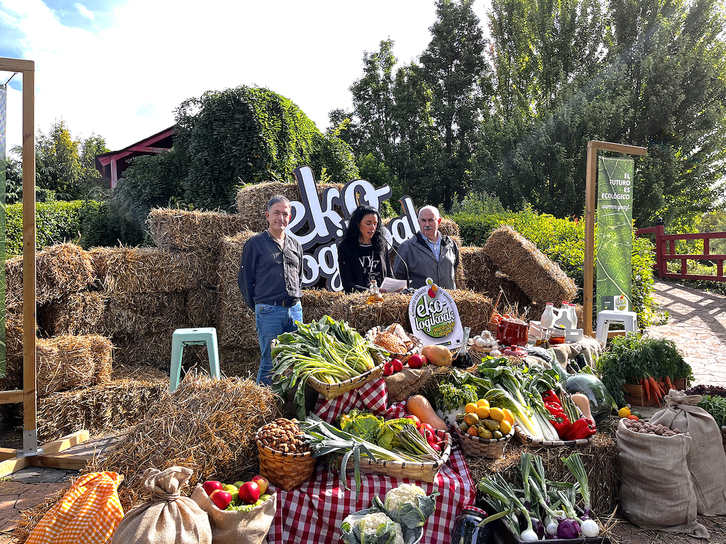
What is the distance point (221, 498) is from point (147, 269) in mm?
5054

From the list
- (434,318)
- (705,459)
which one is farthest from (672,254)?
(434,318)

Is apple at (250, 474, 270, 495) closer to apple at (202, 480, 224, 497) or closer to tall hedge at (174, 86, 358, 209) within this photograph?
apple at (202, 480, 224, 497)

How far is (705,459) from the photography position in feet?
11.5

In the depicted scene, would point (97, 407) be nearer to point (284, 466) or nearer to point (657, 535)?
point (284, 466)

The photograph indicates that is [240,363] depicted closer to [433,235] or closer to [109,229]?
[433,235]

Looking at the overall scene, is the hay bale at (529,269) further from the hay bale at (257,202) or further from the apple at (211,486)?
the apple at (211,486)

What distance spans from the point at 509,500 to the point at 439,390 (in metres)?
0.95

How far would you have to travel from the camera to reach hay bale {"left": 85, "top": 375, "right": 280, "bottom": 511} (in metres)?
2.49

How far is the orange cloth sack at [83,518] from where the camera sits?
2.16 metres

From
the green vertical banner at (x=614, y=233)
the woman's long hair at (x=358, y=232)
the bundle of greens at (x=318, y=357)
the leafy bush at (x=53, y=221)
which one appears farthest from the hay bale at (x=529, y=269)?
the leafy bush at (x=53, y=221)

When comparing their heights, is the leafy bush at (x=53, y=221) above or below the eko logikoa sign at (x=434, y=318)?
above

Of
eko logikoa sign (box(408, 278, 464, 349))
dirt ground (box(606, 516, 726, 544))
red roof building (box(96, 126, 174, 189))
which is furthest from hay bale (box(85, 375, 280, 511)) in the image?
red roof building (box(96, 126, 174, 189))

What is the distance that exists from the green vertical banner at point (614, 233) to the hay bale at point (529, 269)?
44.6 inches

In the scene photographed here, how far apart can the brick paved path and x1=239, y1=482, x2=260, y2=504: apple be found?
5447 millimetres
